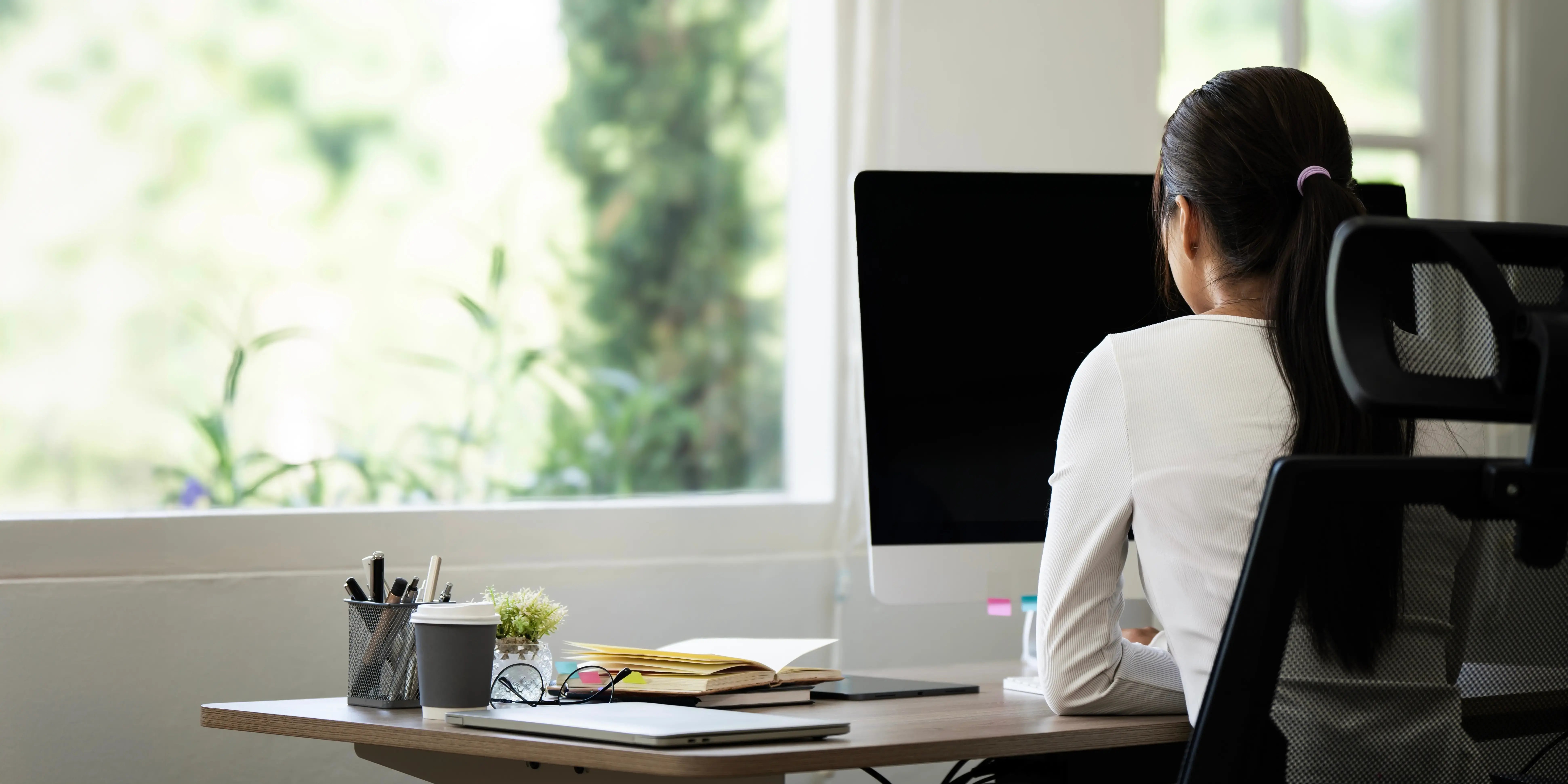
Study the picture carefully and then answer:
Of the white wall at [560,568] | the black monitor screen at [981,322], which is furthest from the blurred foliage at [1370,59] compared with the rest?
the black monitor screen at [981,322]

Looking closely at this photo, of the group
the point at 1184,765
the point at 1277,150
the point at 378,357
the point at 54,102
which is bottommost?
the point at 1184,765

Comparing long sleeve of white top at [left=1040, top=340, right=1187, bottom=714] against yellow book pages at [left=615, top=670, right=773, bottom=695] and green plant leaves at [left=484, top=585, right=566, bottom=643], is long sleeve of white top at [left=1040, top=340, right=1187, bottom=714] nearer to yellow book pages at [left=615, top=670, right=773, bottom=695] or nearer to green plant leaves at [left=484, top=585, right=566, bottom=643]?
yellow book pages at [left=615, top=670, right=773, bottom=695]

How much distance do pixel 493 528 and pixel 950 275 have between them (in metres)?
0.85

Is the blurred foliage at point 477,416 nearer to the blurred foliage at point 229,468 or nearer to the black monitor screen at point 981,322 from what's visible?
the blurred foliage at point 229,468

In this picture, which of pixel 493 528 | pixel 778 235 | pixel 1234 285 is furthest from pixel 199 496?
pixel 1234 285

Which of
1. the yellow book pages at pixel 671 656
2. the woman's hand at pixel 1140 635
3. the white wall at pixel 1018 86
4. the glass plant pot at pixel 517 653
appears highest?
the white wall at pixel 1018 86

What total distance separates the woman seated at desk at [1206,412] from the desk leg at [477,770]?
38 centimetres

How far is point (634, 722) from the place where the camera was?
3.48 feet

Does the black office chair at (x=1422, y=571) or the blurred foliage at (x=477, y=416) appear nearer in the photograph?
the black office chair at (x=1422, y=571)

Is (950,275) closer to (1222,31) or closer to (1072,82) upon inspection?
(1072,82)

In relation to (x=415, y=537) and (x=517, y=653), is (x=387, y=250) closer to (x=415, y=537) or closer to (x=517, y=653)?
(x=415, y=537)

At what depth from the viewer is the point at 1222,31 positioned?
108 inches

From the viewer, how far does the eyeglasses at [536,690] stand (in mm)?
1299

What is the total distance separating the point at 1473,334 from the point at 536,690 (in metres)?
0.90
